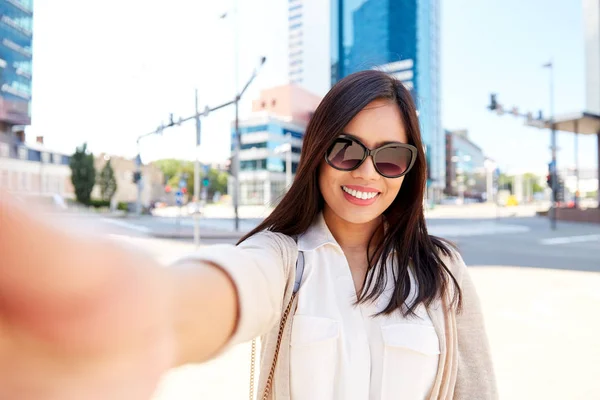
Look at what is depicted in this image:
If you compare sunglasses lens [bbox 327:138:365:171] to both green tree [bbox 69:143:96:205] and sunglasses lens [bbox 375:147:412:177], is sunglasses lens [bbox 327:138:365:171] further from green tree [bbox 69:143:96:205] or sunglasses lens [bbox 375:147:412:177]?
green tree [bbox 69:143:96:205]

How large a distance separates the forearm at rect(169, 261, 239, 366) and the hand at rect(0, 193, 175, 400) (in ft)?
0.41

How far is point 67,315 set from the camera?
31cm

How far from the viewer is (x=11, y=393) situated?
0.96 ft

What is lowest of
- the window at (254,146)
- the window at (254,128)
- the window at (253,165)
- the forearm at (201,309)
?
the forearm at (201,309)

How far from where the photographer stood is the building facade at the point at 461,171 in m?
85.4

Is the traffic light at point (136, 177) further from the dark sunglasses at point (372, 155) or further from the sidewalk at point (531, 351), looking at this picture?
the dark sunglasses at point (372, 155)

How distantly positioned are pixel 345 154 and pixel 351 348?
25.7 inches

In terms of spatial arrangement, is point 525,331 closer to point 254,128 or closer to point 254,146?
point 254,128

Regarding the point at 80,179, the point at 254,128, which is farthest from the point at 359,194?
the point at 254,128

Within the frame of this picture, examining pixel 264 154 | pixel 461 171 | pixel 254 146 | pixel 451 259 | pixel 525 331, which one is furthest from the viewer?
pixel 461 171

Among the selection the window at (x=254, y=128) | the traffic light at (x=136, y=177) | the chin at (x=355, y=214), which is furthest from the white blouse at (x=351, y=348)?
the window at (x=254, y=128)

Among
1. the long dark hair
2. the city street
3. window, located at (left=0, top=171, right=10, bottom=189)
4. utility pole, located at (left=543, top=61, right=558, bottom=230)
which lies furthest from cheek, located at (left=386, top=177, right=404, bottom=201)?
utility pole, located at (left=543, top=61, right=558, bottom=230)

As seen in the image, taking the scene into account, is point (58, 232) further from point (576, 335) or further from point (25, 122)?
point (576, 335)

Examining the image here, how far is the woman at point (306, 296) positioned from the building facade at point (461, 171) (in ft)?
260
